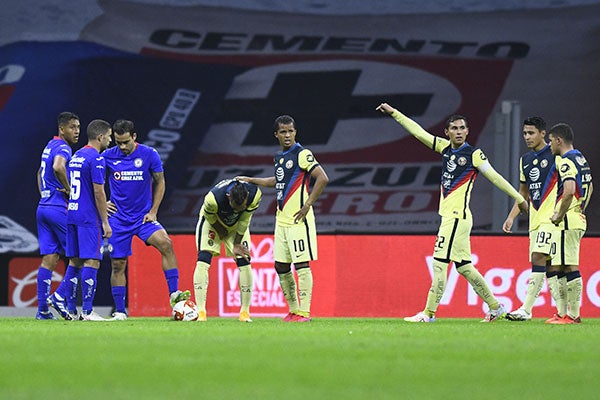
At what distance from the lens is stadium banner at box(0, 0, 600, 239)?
20.2 m

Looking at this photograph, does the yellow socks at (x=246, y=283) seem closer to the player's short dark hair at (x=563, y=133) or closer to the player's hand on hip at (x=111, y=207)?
the player's hand on hip at (x=111, y=207)

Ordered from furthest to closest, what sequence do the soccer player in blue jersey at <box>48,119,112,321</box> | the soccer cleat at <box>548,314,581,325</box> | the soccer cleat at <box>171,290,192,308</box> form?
the soccer player in blue jersey at <box>48,119,112,321</box>
the soccer cleat at <box>171,290,192,308</box>
the soccer cleat at <box>548,314,581,325</box>

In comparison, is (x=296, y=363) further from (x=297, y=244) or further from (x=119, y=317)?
(x=119, y=317)

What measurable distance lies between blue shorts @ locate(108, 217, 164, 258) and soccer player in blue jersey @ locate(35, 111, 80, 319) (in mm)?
525

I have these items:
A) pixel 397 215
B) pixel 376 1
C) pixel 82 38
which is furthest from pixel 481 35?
pixel 82 38

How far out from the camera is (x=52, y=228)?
1347 cm

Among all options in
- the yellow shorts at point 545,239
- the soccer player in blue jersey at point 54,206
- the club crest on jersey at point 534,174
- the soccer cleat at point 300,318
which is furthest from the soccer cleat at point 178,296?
the club crest on jersey at point 534,174

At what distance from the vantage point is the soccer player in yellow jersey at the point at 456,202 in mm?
12367

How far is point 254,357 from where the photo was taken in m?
7.65

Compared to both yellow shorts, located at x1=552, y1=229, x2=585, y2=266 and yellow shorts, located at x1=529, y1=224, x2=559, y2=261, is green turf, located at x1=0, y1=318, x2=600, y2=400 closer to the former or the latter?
yellow shorts, located at x1=552, y1=229, x2=585, y2=266

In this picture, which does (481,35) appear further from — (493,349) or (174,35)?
(493,349)

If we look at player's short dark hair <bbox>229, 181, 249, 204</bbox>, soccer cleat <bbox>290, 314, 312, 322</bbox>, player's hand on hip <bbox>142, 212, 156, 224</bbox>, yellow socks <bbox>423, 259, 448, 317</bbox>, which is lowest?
soccer cleat <bbox>290, 314, 312, 322</bbox>

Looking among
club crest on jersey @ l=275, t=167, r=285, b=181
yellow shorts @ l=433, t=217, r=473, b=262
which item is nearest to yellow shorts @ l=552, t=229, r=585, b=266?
yellow shorts @ l=433, t=217, r=473, b=262

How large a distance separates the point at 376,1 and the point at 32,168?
233 inches
